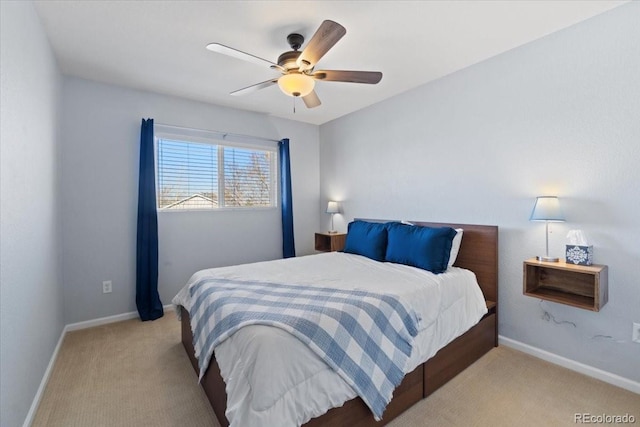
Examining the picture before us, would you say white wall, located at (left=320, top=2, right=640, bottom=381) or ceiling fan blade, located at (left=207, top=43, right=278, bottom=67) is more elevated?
ceiling fan blade, located at (left=207, top=43, right=278, bottom=67)

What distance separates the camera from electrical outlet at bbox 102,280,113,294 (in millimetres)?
3121

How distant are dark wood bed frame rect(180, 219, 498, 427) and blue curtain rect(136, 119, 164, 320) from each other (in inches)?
37.0

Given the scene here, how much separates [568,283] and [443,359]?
1.14 metres

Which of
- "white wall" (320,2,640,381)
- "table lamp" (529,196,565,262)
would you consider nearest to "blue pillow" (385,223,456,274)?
"white wall" (320,2,640,381)

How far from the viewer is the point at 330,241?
4.17 metres

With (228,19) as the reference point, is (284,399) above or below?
below

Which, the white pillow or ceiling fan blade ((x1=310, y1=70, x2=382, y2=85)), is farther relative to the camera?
the white pillow

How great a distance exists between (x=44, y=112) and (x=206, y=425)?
8.00 ft

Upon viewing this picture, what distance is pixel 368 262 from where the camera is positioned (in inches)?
112

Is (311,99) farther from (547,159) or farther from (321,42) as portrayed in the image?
(547,159)

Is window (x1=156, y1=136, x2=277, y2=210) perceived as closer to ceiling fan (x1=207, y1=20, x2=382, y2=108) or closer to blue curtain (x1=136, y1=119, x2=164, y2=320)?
blue curtain (x1=136, y1=119, x2=164, y2=320)

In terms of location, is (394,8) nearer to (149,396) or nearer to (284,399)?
(284,399)

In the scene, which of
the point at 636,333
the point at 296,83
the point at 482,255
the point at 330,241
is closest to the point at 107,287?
the point at 330,241

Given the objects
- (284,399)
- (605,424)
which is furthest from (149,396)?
(605,424)
